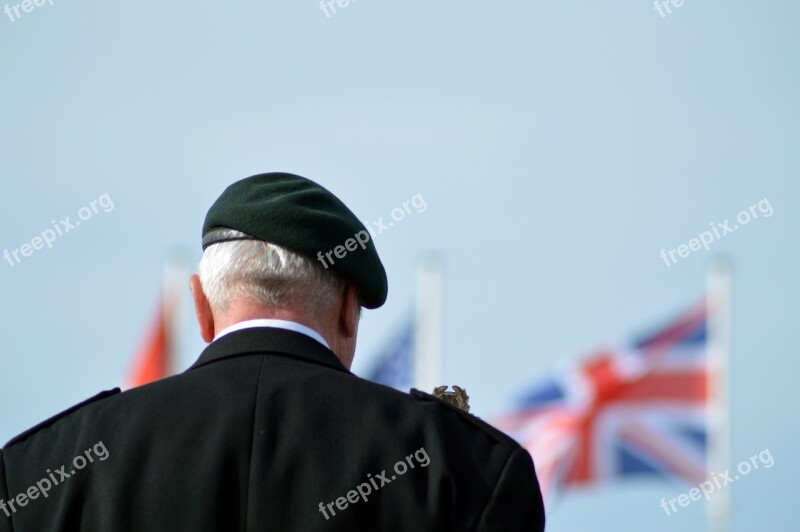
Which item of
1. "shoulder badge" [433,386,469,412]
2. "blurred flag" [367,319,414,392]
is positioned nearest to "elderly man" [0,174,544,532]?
"shoulder badge" [433,386,469,412]

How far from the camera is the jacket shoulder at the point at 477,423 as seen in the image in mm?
3447

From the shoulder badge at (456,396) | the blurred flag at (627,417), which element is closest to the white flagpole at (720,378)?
the blurred flag at (627,417)

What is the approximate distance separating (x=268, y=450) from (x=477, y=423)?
43cm

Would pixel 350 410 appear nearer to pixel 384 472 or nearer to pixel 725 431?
pixel 384 472

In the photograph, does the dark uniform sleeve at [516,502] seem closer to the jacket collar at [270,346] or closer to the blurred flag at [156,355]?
the jacket collar at [270,346]

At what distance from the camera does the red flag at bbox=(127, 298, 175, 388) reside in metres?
15.7

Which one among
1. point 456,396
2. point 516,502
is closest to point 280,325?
point 456,396

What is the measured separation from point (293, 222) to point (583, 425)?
1161cm

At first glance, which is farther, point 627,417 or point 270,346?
point 627,417

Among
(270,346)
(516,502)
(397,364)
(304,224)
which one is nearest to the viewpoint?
(516,502)

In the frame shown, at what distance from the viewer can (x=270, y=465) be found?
11.1 feet

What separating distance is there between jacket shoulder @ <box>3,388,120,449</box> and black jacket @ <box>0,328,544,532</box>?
0.12ft

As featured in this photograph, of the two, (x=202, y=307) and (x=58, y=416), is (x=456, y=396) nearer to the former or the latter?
(x=202, y=307)

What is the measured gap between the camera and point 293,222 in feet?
11.9
